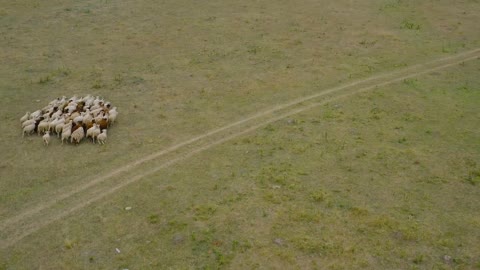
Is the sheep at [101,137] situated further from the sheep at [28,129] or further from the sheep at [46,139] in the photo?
the sheep at [28,129]

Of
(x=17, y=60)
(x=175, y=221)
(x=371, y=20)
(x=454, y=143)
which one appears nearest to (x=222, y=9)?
(x=371, y=20)

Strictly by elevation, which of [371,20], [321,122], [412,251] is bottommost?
[412,251]

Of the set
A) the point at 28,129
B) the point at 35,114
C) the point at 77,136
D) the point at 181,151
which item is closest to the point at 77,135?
the point at 77,136

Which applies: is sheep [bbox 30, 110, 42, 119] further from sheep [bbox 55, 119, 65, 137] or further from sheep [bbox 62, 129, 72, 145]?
sheep [bbox 62, 129, 72, 145]

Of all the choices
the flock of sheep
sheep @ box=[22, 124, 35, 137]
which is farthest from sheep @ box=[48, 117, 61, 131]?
sheep @ box=[22, 124, 35, 137]

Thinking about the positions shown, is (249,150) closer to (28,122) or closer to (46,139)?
(46,139)

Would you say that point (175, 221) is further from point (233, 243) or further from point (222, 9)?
point (222, 9)
